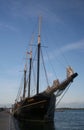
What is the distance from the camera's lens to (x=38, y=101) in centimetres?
4106

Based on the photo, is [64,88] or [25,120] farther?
[25,120]

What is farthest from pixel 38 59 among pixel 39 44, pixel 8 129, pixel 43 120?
pixel 8 129

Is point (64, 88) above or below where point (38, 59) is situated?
below

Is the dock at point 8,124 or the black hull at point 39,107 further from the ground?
the black hull at point 39,107

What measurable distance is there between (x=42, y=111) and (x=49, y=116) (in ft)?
6.61

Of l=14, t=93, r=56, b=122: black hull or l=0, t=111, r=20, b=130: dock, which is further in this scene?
l=14, t=93, r=56, b=122: black hull

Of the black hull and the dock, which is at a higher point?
the black hull

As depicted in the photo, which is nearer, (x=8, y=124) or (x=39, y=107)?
(x=8, y=124)

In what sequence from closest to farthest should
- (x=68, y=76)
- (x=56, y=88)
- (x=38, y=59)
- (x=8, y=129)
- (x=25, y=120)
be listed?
(x=8, y=129)
(x=68, y=76)
(x=56, y=88)
(x=25, y=120)
(x=38, y=59)

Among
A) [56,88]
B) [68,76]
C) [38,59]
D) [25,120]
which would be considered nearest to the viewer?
[68,76]

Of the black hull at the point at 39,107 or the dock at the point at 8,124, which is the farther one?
the black hull at the point at 39,107

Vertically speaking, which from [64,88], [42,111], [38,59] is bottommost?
[42,111]

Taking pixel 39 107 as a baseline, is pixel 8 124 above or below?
below

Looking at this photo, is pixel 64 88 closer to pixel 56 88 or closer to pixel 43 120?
pixel 56 88
